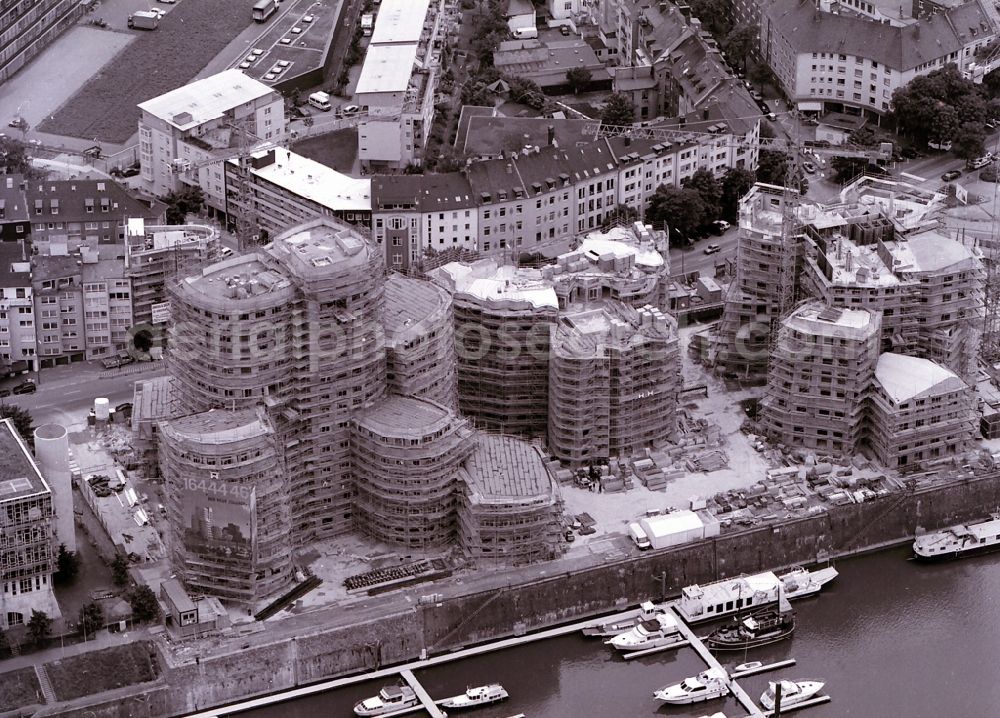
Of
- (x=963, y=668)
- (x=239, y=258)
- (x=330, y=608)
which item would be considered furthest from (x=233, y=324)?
(x=963, y=668)

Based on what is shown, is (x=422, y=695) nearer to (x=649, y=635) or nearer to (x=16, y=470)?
(x=649, y=635)

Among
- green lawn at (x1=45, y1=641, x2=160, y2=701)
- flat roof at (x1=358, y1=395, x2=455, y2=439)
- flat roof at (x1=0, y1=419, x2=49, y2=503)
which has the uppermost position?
flat roof at (x1=358, y1=395, x2=455, y2=439)

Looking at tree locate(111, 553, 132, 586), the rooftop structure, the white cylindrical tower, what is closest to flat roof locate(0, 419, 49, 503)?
the white cylindrical tower

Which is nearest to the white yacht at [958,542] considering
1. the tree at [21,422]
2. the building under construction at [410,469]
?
the building under construction at [410,469]

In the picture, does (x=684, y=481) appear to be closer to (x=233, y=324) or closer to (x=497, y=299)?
(x=497, y=299)

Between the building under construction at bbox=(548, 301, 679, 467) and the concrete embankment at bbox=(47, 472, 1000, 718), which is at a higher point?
the building under construction at bbox=(548, 301, 679, 467)

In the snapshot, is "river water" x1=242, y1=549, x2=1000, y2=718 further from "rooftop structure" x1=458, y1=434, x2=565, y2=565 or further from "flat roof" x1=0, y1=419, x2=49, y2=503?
"flat roof" x1=0, y1=419, x2=49, y2=503

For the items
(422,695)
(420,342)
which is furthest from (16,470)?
(422,695)
